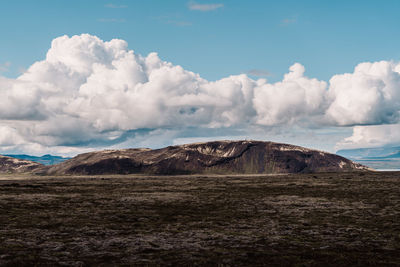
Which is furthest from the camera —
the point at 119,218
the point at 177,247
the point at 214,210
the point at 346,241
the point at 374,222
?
the point at 214,210

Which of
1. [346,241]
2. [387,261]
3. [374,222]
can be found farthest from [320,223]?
[387,261]

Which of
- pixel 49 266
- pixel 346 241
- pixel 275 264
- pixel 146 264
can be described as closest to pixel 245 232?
pixel 346 241

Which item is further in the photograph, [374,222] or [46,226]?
[374,222]

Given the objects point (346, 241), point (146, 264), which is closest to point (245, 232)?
point (346, 241)

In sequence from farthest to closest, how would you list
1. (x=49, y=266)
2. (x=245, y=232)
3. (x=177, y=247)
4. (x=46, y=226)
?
1. (x=46, y=226)
2. (x=245, y=232)
3. (x=177, y=247)
4. (x=49, y=266)

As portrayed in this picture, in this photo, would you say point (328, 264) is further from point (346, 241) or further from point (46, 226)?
point (46, 226)

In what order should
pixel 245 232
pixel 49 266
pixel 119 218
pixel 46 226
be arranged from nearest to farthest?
pixel 49 266, pixel 245 232, pixel 46 226, pixel 119 218

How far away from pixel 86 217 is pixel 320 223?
3069 centimetres

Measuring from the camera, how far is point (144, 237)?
3569 cm

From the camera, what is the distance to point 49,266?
24734 mm

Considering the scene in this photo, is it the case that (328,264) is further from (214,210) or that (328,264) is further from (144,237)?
(214,210)

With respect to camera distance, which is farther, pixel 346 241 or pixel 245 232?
pixel 245 232

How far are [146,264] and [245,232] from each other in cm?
1604

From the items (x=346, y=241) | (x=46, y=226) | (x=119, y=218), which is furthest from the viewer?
(x=119, y=218)
